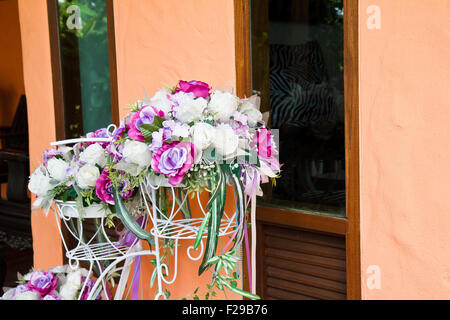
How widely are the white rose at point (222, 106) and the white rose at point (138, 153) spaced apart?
238 millimetres

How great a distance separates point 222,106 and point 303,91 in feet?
2.48

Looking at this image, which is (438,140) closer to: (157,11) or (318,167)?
(318,167)

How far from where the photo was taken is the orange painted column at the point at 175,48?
2.23m

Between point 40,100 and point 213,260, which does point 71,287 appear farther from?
point 40,100

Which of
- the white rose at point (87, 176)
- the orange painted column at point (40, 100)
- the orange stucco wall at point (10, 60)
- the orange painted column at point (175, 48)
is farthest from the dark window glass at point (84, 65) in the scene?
the orange stucco wall at point (10, 60)

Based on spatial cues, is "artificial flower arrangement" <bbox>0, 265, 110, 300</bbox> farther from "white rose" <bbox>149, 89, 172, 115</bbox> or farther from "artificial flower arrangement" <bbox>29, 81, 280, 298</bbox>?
"white rose" <bbox>149, 89, 172, 115</bbox>

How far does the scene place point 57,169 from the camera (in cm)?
191

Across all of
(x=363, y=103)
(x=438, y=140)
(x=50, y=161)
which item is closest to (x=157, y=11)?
(x=50, y=161)

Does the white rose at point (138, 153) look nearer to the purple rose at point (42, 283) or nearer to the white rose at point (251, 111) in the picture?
the white rose at point (251, 111)

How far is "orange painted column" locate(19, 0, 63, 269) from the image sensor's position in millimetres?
3143

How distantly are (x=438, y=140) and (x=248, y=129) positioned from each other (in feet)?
2.01

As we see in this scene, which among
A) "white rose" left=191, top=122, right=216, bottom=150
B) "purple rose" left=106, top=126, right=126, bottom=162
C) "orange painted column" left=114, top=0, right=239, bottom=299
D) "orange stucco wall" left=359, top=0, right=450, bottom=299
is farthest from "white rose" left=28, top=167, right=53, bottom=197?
"orange stucco wall" left=359, top=0, right=450, bottom=299

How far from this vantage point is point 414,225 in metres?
1.73

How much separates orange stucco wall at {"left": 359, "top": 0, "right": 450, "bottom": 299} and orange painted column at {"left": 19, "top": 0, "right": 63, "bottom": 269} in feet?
6.66
